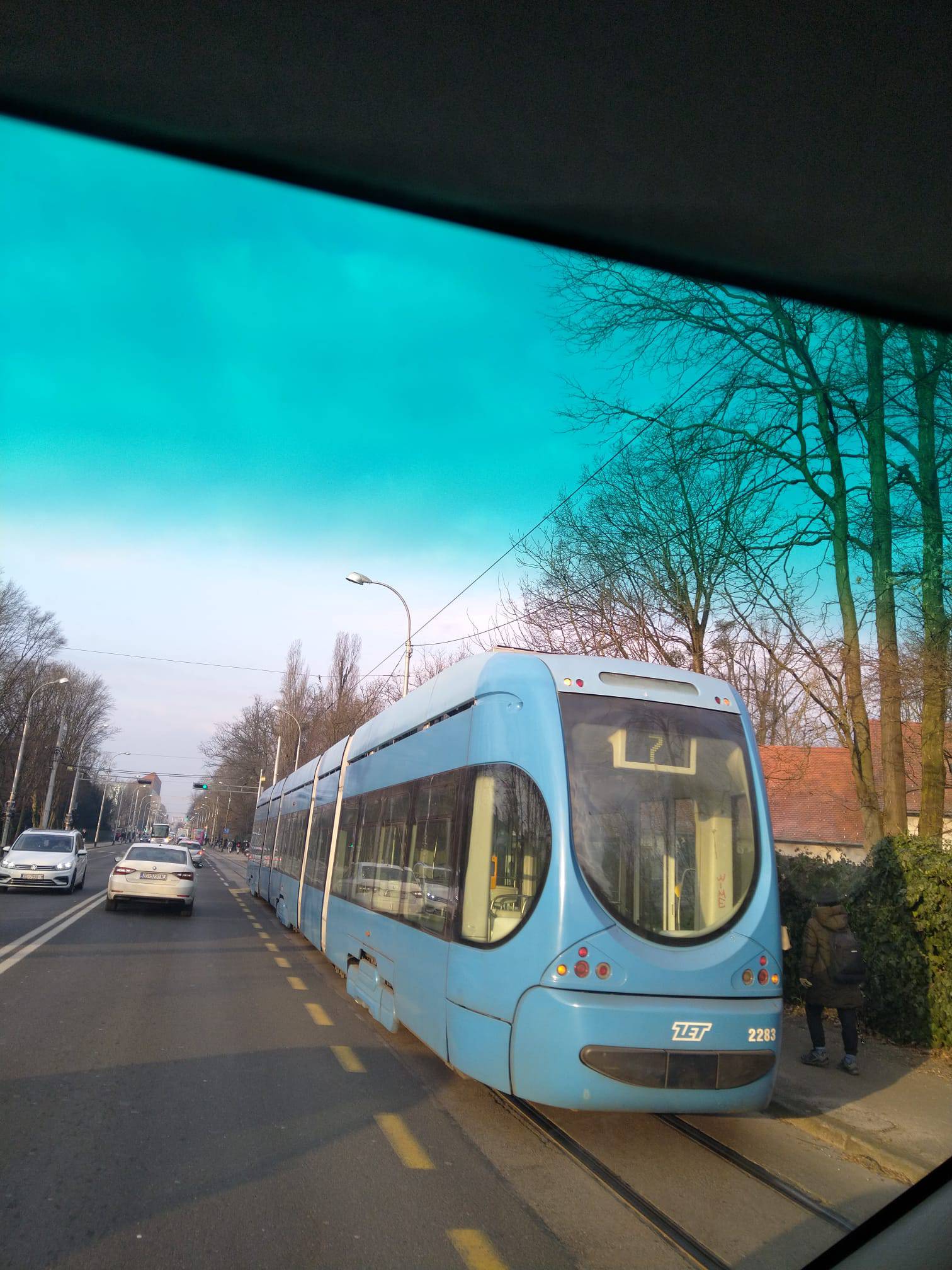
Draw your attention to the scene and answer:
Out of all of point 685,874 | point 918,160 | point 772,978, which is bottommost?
point 772,978

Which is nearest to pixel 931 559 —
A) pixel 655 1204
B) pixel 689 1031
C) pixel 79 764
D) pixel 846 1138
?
pixel 846 1138

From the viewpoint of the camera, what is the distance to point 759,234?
5.76 metres

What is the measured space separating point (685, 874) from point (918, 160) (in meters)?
4.25

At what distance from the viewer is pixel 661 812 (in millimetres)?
5742

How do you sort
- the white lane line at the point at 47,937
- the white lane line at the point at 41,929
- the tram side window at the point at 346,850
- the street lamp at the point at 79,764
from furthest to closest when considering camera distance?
the street lamp at the point at 79,764 < the white lane line at the point at 41,929 < the white lane line at the point at 47,937 < the tram side window at the point at 346,850

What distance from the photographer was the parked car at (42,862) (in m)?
21.6

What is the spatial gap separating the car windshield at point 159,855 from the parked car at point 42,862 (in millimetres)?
3911

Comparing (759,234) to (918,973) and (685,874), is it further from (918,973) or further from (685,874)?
(918,973)

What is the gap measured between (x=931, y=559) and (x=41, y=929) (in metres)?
14.3

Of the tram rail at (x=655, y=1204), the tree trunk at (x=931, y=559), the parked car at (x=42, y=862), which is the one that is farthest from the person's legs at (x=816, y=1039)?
the parked car at (x=42, y=862)

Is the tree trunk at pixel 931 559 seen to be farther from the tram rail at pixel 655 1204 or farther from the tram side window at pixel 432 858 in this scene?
the tram side window at pixel 432 858

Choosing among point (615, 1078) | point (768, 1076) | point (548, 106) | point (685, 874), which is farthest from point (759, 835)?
point (548, 106)

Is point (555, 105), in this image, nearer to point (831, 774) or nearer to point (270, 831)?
point (831, 774)

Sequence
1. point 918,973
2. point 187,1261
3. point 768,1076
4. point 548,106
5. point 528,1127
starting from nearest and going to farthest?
point 187,1261, point 548,106, point 768,1076, point 528,1127, point 918,973
